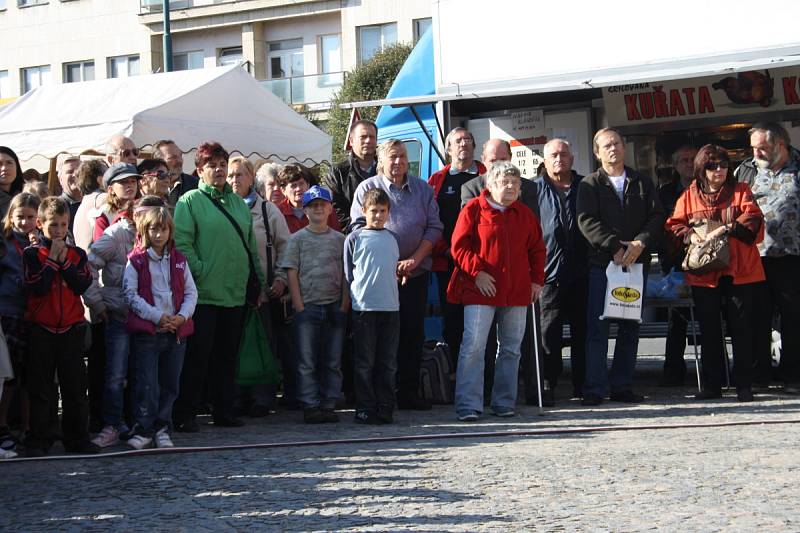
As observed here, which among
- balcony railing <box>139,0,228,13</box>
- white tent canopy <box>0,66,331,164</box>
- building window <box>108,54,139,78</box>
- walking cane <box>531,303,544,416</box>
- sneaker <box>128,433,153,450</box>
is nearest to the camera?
sneaker <box>128,433,153,450</box>

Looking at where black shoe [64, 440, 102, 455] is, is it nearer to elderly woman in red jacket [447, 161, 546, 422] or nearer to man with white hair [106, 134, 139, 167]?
elderly woman in red jacket [447, 161, 546, 422]

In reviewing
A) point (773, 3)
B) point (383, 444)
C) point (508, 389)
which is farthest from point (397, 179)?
point (773, 3)

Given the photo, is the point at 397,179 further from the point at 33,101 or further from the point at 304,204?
the point at 33,101

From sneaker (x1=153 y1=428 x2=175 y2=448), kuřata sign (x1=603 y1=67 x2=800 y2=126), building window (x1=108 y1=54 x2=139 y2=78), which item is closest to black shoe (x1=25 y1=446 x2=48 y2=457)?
A: sneaker (x1=153 y1=428 x2=175 y2=448)

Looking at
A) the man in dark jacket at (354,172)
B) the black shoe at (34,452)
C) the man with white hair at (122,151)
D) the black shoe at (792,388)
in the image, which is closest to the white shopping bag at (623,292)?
the black shoe at (792,388)

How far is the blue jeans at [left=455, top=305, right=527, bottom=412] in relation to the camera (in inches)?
368

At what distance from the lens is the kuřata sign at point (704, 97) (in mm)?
11969

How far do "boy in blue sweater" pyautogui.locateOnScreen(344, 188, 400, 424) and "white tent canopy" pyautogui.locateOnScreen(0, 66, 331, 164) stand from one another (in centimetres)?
612

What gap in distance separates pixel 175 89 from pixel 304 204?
7.08 metres

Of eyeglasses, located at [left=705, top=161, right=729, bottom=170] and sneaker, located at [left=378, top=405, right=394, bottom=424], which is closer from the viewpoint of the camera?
sneaker, located at [left=378, top=405, right=394, bottom=424]

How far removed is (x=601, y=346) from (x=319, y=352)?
2.13 meters

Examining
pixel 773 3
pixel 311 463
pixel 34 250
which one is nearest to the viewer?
pixel 311 463

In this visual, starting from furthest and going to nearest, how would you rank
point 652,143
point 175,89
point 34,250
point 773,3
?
point 175,89, point 652,143, point 773,3, point 34,250

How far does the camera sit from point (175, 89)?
16.1 m
